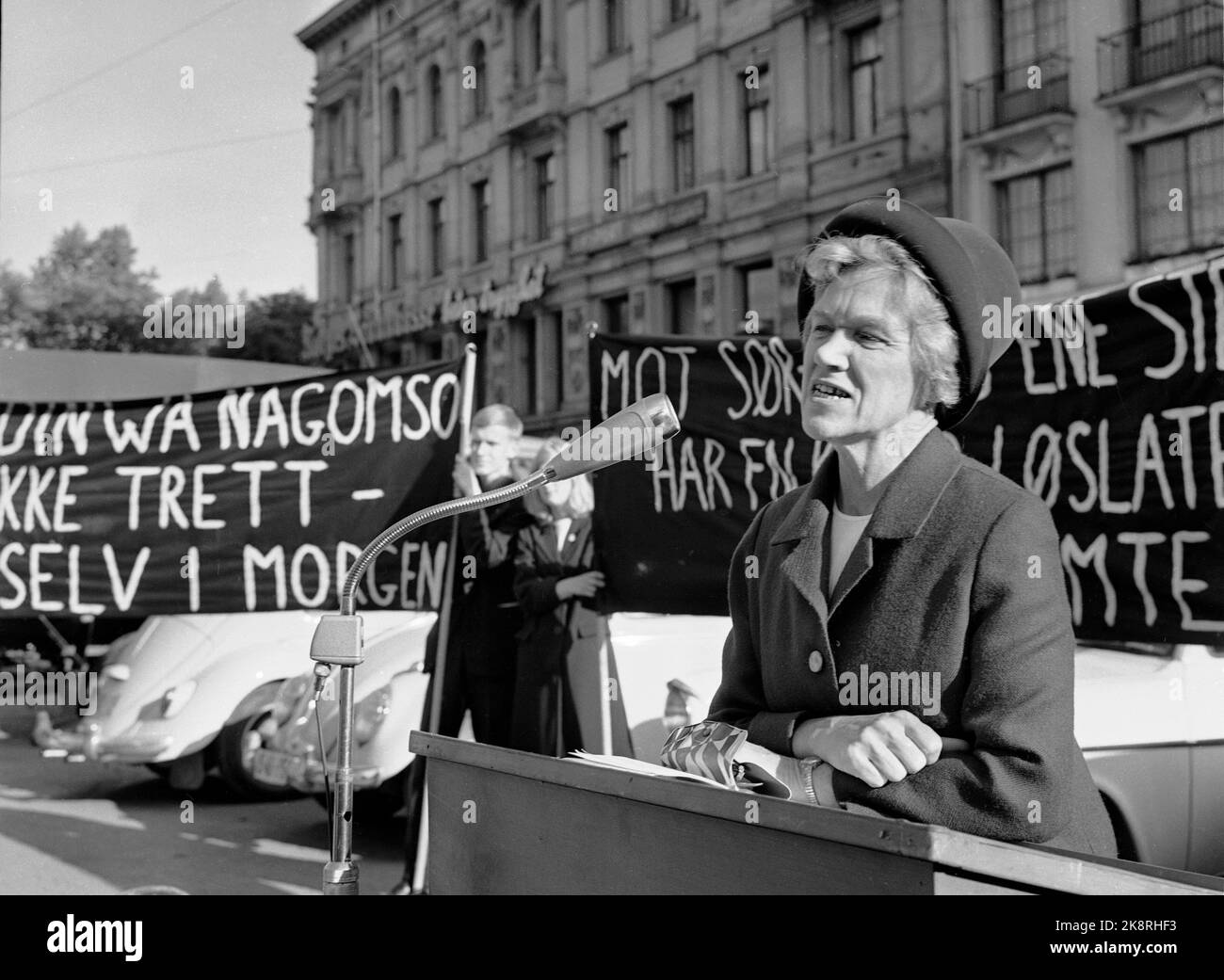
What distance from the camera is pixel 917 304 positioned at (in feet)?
6.17

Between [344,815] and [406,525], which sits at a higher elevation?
[406,525]

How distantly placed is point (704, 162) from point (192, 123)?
8829mm

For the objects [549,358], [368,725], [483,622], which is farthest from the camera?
[549,358]

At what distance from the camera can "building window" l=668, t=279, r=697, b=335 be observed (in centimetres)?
2244

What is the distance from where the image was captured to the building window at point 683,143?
888 inches

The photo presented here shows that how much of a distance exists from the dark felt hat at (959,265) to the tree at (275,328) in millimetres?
35553

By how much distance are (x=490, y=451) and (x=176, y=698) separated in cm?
309

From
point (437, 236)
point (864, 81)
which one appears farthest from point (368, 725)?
point (437, 236)

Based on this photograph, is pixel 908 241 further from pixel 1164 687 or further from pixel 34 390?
pixel 34 390

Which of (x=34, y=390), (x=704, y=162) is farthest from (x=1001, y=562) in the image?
(x=704, y=162)

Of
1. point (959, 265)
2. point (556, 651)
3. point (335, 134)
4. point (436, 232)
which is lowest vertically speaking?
point (556, 651)

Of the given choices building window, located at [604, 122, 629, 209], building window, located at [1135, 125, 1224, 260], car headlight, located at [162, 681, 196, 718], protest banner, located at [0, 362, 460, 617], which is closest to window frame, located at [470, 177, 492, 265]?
building window, located at [604, 122, 629, 209]

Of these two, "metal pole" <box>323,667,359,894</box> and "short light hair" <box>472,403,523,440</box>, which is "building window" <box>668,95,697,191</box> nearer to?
"short light hair" <box>472,403,523,440</box>

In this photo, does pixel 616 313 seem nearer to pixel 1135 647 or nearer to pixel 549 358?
pixel 549 358
